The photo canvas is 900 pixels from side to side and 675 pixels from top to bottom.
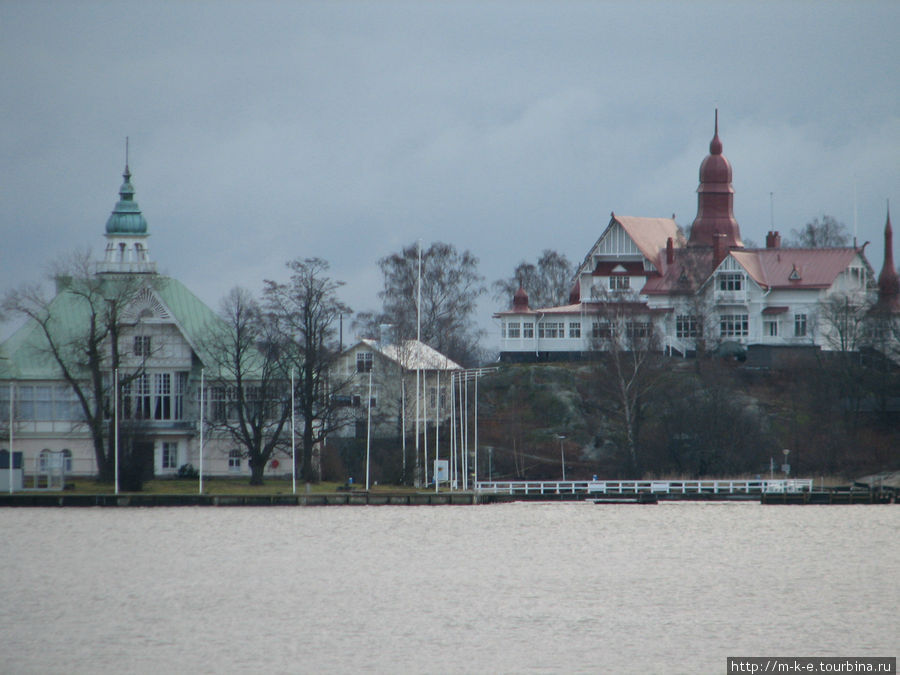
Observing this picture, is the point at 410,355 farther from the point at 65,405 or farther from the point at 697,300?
the point at 697,300

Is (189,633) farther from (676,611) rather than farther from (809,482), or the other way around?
(809,482)

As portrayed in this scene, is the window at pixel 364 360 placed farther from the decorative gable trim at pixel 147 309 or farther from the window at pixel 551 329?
the decorative gable trim at pixel 147 309

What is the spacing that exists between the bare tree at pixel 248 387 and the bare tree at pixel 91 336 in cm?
365

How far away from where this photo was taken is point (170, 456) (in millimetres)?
70062

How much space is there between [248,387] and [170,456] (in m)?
4.88

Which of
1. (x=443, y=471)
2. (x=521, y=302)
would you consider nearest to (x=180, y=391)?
(x=443, y=471)

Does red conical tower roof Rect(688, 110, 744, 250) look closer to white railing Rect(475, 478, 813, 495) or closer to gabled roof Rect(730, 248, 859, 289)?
gabled roof Rect(730, 248, 859, 289)

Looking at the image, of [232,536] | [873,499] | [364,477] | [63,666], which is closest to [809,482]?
[873,499]

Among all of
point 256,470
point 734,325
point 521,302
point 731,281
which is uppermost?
point 731,281

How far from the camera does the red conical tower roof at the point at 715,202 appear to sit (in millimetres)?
90500

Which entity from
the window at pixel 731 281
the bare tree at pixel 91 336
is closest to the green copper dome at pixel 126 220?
the bare tree at pixel 91 336

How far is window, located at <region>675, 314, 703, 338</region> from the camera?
83.1 metres

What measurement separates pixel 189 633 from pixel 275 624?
2113mm

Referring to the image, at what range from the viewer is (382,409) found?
77500mm
